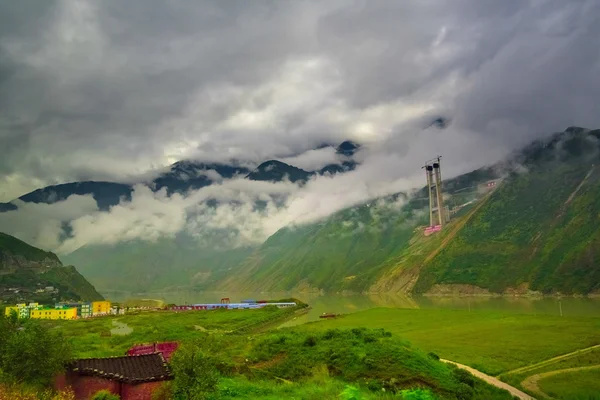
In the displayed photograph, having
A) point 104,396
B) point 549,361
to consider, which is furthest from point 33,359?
point 549,361

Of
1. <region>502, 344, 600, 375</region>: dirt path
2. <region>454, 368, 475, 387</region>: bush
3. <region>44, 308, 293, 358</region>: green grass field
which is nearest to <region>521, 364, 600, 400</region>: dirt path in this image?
<region>502, 344, 600, 375</region>: dirt path

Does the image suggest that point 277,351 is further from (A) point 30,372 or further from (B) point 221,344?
(A) point 30,372

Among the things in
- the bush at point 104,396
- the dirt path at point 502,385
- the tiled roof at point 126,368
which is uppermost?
the tiled roof at point 126,368

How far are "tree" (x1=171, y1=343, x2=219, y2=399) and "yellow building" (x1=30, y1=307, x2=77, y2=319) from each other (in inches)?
6514

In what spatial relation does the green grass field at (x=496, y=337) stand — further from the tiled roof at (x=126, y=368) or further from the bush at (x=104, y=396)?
the bush at (x=104, y=396)

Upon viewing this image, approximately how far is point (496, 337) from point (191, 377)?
52.7m

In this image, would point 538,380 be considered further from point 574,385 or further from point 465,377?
point 465,377

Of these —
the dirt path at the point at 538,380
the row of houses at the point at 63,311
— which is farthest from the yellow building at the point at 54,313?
the dirt path at the point at 538,380

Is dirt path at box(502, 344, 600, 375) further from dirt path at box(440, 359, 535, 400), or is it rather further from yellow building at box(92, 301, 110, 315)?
yellow building at box(92, 301, 110, 315)

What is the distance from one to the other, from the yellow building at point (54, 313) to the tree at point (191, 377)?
6514 inches

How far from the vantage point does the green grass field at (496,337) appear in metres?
51.1

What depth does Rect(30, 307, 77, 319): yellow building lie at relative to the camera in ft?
552

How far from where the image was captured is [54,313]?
560ft

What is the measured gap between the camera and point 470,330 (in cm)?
7556
